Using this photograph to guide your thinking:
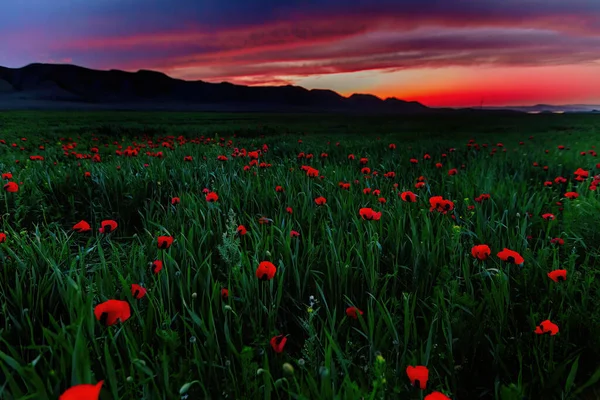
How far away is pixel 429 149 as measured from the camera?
24.3 ft

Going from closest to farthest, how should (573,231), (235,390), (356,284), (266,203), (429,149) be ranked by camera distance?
1. (235,390)
2. (356,284)
3. (573,231)
4. (266,203)
5. (429,149)

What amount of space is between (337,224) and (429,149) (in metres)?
5.30

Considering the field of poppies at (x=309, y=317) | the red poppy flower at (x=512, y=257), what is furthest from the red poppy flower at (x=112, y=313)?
the red poppy flower at (x=512, y=257)

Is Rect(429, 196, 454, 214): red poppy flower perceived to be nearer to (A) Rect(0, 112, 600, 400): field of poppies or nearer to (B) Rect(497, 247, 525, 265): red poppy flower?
(A) Rect(0, 112, 600, 400): field of poppies

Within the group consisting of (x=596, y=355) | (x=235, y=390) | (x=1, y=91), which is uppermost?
(x=1, y=91)

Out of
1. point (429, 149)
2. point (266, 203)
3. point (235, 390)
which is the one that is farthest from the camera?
point (429, 149)

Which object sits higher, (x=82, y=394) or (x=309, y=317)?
(x=82, y=394)

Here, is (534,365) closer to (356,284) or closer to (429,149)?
(356,284)

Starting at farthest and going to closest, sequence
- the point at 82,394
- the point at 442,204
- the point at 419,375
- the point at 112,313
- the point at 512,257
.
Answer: the point at 442,204 → the point at 512,257 → the point at 112,313 → the point at 419,375 → the point at 82,394

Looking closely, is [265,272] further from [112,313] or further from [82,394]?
[82,394]

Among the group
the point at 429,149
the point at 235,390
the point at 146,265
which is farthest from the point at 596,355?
the point at 429,149

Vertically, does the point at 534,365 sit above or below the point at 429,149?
below

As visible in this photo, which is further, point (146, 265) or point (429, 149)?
point (429, 149)

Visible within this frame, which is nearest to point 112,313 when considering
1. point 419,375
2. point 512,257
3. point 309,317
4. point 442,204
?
point 309,317
